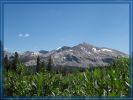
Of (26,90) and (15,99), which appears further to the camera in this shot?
(26,90)

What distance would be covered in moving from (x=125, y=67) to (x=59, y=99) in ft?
11.3

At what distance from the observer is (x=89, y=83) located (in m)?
5.62

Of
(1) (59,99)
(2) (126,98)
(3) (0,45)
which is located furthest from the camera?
(3) (0,45)

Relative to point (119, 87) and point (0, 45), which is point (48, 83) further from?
point (119, 87)

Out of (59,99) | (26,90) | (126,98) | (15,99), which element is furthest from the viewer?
(26,90)

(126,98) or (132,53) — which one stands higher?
(132,53)

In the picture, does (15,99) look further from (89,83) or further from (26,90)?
(26,90)

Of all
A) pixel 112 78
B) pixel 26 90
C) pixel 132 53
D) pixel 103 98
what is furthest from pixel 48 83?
pixel 103 98

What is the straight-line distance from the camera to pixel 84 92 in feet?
17.8

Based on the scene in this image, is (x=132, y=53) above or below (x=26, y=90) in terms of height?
above

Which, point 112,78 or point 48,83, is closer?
point 112,78

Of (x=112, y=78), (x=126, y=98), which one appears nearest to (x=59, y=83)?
(x=112, y=78)

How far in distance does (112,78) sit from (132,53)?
56 cm

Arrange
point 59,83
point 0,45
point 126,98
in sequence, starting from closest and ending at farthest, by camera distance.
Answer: point 126,98 < point 0,45 < point 59,83
